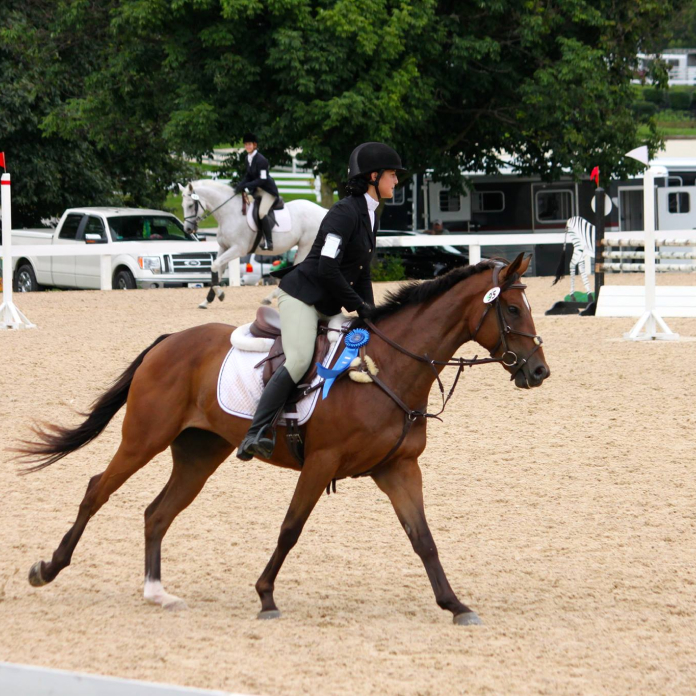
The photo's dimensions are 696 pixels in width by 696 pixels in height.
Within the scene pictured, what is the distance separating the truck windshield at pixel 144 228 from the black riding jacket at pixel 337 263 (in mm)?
19780

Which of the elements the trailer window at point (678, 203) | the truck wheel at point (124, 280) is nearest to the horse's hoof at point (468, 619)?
the truck wheel at point (124, 280)

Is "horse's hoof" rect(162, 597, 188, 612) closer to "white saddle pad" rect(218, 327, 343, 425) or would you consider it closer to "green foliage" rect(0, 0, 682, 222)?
"white saddle pad" rect(218, 327, 343, 425)

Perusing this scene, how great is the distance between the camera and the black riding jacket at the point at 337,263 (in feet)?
17.7

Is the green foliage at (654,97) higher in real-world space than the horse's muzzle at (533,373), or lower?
higher

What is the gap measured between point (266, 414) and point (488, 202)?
2661cm

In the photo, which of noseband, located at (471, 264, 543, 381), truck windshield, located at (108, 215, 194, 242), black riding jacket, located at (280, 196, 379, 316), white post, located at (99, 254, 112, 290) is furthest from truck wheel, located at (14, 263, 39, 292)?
noseband, located at (471, 264, 543, 381)

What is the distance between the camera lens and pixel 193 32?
26234 millimetres

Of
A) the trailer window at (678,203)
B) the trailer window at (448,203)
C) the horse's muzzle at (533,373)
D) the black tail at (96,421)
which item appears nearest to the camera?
the horse's muzzle at (533,373)

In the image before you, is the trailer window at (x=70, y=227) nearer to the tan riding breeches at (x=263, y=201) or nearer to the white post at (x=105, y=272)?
the white post at (x=105, y=272)

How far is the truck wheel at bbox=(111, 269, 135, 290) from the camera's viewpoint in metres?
24.8

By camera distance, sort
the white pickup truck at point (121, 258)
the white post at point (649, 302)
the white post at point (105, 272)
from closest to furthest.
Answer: the white post at point (649, 302) < the white post at point (105, 272) < the white pickup truck at point (121, 258)

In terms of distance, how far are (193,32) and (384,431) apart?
22.6 m

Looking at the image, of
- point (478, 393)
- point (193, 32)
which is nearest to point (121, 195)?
point (193, 32)

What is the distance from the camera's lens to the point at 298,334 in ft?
18.1
